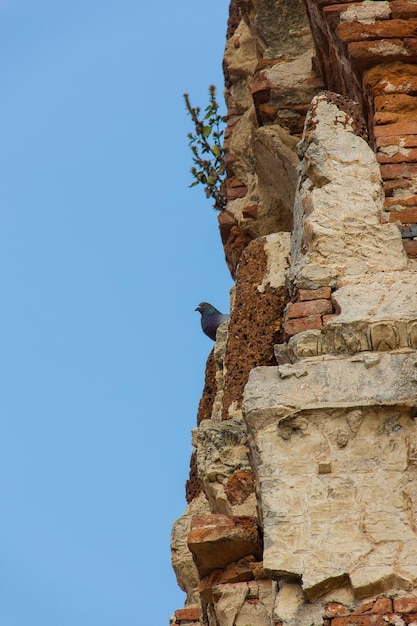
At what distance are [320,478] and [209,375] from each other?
2.52 meters

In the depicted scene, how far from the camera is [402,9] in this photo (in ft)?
24.3

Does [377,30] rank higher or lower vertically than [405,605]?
higher

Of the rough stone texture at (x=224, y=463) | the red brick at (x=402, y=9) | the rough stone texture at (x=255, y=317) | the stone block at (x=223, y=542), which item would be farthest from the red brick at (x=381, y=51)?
the stone block at (x=223, y=542)

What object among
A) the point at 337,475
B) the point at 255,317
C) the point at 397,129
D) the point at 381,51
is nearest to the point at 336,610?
the point at 337,475

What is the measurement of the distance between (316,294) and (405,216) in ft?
2.05

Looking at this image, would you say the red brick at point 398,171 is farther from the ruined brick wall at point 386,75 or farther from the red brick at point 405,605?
the red brick at point 405,605

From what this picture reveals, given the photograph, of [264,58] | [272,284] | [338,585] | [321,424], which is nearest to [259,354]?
[272,284]

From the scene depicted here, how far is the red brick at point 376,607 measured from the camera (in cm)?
544

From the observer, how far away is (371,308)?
6215mm

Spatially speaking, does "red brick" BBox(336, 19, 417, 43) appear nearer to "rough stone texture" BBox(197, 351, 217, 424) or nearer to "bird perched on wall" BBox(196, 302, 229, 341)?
"rough stone texture" BBox(197, 351, 217, 424)

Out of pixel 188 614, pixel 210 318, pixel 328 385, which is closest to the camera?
pixel 328 385

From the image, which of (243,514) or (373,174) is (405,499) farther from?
(373,174)

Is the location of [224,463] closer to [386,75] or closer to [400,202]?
[400,202]

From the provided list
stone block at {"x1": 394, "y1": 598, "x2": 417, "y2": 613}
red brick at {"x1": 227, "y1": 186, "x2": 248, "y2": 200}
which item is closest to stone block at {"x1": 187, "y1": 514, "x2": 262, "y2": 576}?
stone block at {"x1": 394, "y1": 598, "x2": 417, "y2": 613}
